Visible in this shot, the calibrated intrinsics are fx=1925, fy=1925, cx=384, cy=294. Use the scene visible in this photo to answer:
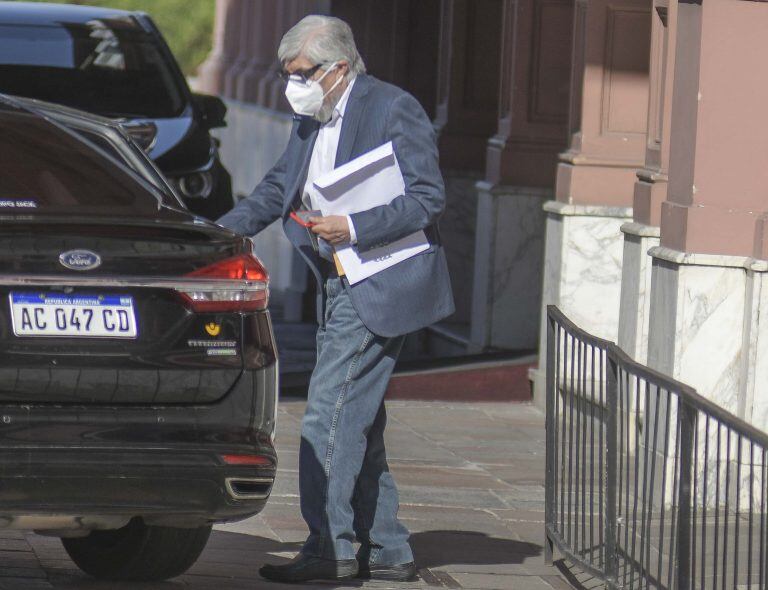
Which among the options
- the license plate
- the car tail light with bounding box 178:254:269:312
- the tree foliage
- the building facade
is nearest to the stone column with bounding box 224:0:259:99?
the building facade

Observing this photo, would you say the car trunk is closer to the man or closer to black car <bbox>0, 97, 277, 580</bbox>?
black car <bbox>0, 97, 277, 580</bbox>

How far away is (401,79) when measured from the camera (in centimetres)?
1631

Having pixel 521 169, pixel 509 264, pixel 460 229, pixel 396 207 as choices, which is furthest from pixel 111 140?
pixel 460 229

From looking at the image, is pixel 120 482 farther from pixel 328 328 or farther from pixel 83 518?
pixel 328 328

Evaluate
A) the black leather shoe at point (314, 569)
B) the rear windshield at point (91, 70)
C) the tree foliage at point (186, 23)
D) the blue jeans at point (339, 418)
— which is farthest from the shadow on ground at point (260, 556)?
the tree foliage at point (186, 23)

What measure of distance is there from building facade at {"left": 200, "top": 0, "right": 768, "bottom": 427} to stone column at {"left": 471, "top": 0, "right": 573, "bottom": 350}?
0.04 ft

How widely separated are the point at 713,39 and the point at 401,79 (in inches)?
Result: 340

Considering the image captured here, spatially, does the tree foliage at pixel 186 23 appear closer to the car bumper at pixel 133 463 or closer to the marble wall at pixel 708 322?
the marble wall at pixel 708 322

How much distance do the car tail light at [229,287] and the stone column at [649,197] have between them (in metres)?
3.85

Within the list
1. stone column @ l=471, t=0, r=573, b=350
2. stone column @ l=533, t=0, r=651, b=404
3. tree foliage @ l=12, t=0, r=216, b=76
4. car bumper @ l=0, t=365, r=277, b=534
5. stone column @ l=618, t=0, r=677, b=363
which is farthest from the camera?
tree foliage @ l=12, t=0, r=216, b=76

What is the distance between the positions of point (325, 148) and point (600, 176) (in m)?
4.97

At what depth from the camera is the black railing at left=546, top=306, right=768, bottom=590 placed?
4801 millimetres

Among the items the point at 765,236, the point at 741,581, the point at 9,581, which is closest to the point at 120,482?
the point at 9,581

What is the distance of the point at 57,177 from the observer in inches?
223
